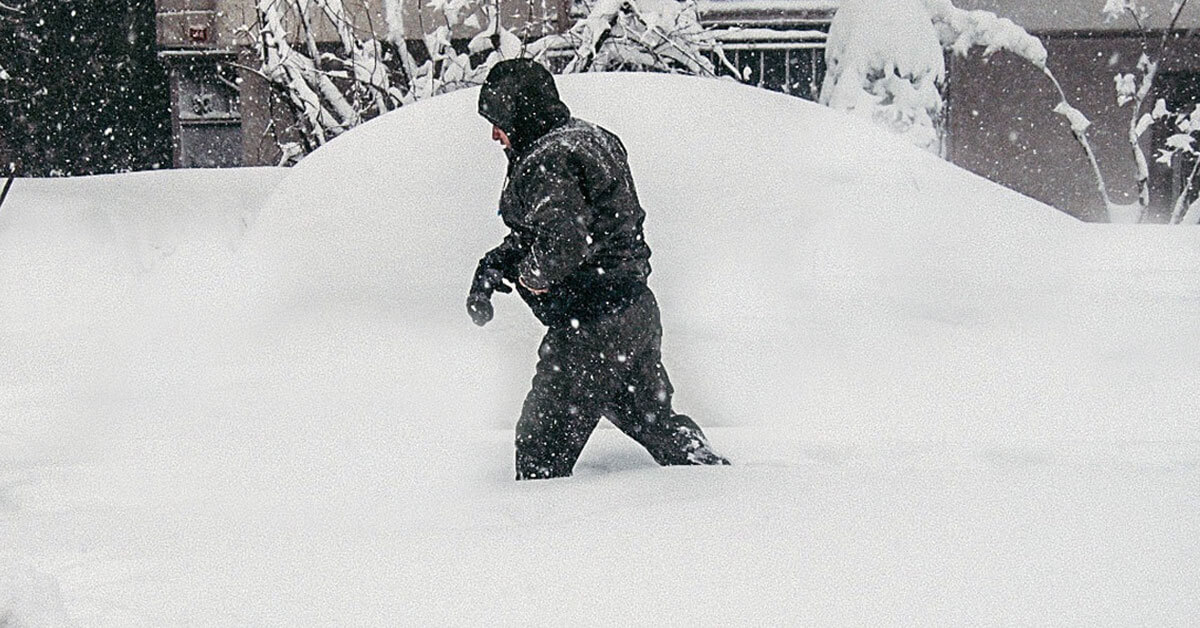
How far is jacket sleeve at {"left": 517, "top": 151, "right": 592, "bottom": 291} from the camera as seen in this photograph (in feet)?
10.8

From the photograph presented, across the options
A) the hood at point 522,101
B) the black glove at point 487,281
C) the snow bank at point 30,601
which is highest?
the hood at point 522,101

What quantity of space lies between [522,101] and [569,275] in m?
0.48

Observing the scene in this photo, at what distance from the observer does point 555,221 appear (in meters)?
3.28

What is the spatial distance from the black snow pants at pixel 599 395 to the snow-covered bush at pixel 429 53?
5.13 m

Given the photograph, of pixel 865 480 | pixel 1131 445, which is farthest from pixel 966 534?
pixel 1131 445

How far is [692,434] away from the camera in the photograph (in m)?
3.63

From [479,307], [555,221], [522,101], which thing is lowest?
[479,307]

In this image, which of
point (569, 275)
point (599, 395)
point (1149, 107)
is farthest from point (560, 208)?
point (1149, 107)

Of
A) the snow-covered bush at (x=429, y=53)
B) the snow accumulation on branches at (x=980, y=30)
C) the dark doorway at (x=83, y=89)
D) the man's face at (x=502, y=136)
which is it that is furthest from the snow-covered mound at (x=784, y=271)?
the dark doorway at (x=83, y=89)

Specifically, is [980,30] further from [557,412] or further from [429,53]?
[557,412]

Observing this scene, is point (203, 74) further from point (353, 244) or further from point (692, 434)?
point (692, 434)

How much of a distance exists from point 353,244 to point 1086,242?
3055 millimetres

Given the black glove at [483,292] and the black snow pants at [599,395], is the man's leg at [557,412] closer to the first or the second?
the black snow pants at [599,395]

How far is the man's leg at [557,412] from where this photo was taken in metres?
3.46
